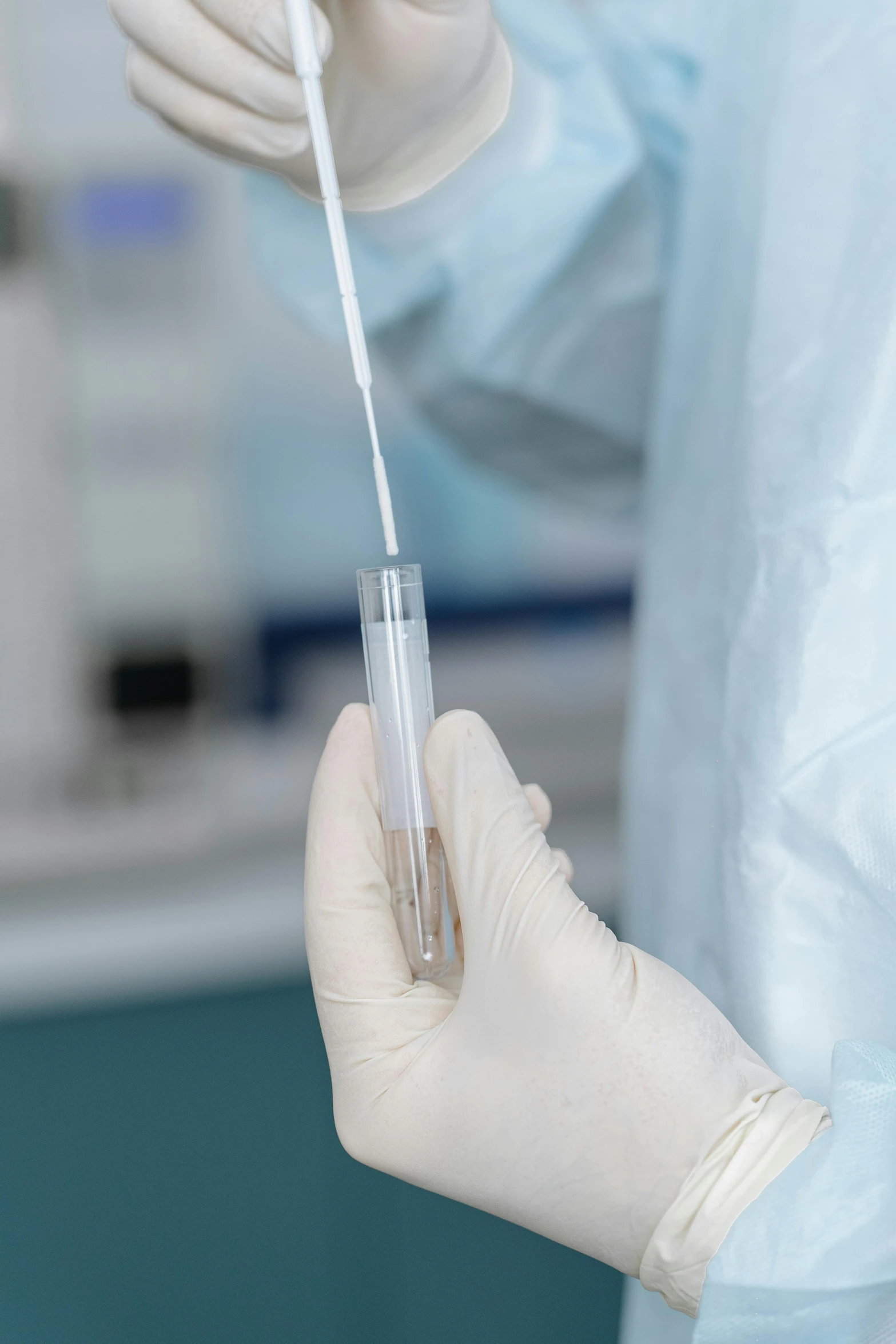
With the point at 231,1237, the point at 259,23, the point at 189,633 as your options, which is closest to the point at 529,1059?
the point at 259,23

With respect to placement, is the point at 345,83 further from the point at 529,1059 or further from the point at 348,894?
the point at 529,1059

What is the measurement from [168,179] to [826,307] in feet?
4.29

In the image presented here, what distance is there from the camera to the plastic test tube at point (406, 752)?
2.06 ft

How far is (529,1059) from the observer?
56 centimetres

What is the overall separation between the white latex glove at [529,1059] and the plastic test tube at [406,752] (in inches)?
1.1

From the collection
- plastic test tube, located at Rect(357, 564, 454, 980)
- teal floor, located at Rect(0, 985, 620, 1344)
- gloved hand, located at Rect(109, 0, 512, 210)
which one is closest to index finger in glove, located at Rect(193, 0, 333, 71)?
gloved hand, located at Rect(109, 0, 512, 210)

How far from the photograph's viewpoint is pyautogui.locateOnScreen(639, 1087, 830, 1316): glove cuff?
0.52 metres

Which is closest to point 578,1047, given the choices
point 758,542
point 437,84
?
point 758,542

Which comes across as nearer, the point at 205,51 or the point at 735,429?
the point at 205,51

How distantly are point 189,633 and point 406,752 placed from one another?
1.13 m

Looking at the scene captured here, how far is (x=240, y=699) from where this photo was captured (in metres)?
1.72

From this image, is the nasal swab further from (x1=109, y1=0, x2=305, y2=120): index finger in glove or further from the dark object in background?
the dark object in background

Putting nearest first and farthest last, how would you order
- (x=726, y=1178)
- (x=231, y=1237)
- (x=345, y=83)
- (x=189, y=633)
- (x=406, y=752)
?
(x=726, y=1178) → (x=406, y=752) → (x=345, y=83) → (x=231, y=1237) → (x=189, y=633)

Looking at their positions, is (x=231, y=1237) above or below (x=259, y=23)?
below
